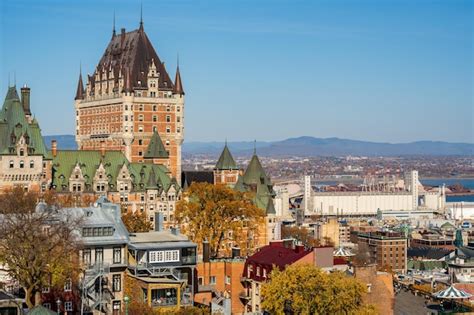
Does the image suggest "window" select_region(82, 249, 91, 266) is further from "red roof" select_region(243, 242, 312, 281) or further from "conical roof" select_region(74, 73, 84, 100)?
"conical roof" select_region(74, 73, 84, 100)

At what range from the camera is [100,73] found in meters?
154

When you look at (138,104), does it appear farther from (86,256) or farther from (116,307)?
(116,307)

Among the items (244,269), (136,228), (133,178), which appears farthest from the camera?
(133,178)

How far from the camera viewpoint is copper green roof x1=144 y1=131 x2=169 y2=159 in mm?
142375

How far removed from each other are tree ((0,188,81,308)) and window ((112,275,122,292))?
345 cm

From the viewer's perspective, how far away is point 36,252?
64.1 m

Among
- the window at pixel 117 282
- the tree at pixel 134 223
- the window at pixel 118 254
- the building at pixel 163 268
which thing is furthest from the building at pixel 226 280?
the tree at pixel 134 223

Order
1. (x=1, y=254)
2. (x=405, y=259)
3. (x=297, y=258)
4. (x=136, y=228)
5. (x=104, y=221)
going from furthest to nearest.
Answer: (x=405, y=259), (x=136, y=228), (x=297, y=258), (x=104, y=221), (x=1, y=254)

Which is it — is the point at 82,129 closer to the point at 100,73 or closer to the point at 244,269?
the point at 100,73

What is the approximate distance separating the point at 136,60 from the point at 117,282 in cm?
8103

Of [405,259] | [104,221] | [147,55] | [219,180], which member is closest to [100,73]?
[147,55]

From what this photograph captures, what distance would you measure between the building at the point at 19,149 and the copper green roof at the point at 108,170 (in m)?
5.51

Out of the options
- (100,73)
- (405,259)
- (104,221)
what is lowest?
(405,259)

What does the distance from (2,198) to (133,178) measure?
93.4 feet
